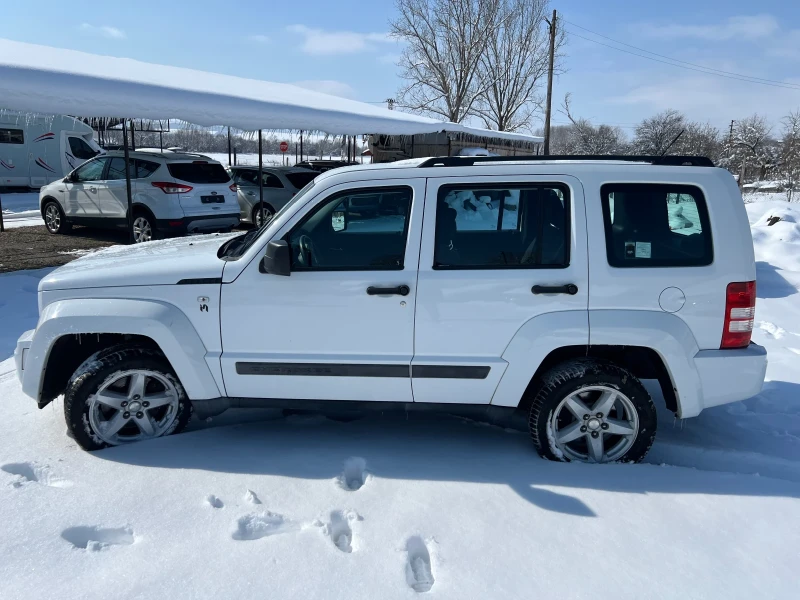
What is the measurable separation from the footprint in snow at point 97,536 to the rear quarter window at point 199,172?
9.70 metres

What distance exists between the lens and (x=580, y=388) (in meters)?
3.41

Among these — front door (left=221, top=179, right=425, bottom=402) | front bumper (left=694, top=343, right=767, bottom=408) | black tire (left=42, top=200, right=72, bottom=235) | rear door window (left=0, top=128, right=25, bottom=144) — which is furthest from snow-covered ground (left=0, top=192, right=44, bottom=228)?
front bumper (left=694, top=343, right=767, bottom=408)

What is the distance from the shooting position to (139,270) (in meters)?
3.56

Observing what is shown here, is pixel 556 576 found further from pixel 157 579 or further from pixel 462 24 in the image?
pixel 462 24

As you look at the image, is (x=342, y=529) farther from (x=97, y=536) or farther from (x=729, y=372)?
(x=729, y=372)

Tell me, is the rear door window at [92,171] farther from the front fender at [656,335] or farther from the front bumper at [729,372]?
the front bumper at [729,372]

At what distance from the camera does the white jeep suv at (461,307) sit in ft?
11.0

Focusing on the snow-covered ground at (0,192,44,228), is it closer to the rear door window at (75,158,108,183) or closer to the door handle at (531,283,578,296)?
the rear door window at (75,158,108,183)

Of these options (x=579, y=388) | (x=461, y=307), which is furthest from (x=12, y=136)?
(x=579, y=388)

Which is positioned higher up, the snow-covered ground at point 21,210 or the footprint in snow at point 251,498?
the snow-covered ground at point 21,210

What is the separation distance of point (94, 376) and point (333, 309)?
4.83ft

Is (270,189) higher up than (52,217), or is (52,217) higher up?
(270,189)

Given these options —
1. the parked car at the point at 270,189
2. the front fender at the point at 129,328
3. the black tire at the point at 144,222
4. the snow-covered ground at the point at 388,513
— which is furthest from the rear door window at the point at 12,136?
the front fender at the point at 129,328

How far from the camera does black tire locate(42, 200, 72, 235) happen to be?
1296cm
